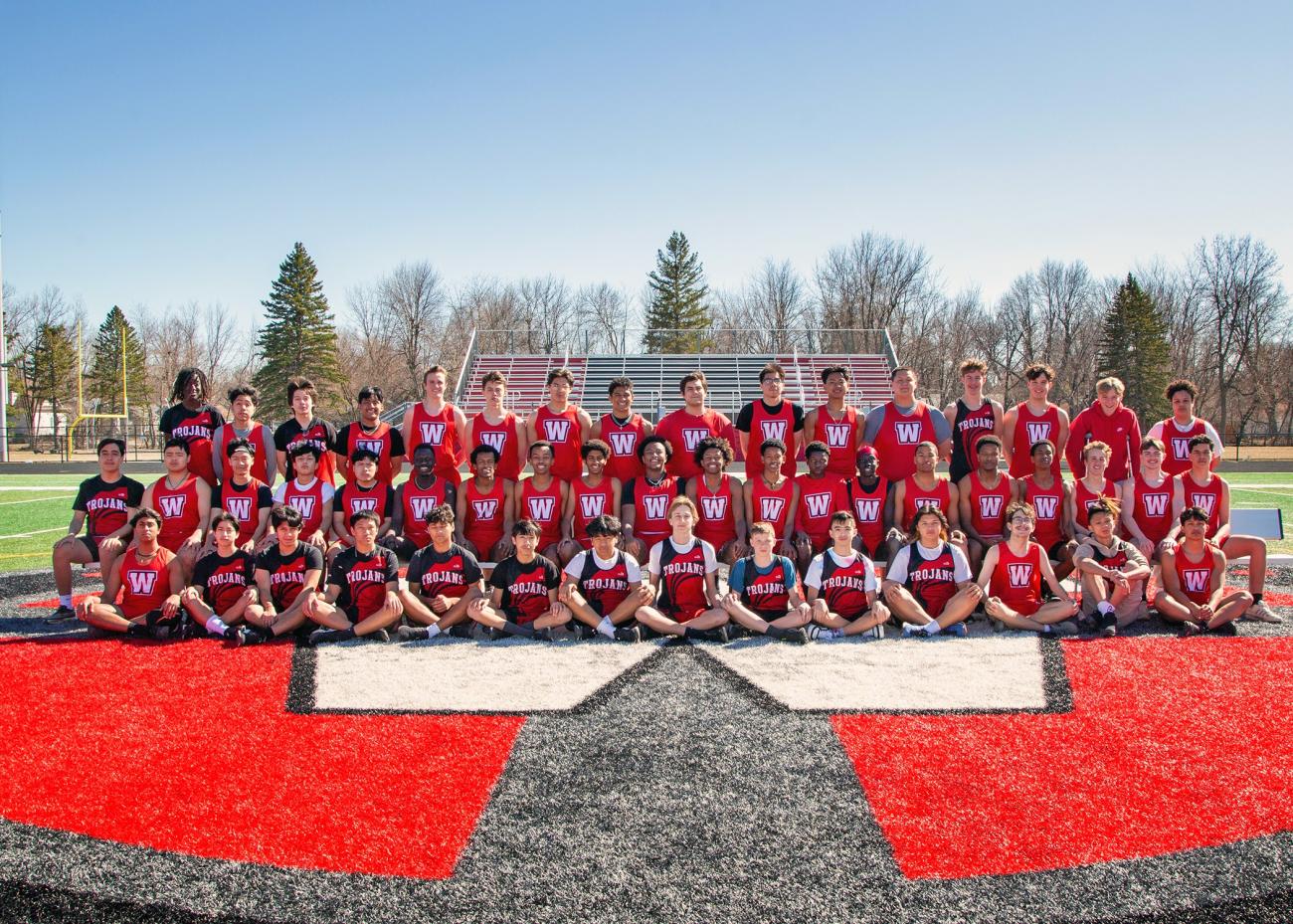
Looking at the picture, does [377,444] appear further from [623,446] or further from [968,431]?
[968,431]

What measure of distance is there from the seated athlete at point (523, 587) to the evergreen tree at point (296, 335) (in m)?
41.0

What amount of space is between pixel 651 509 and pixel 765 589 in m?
1.26

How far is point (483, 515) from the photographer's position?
7.33 m

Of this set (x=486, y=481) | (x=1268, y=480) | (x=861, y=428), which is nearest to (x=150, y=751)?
(x=486, y=481)

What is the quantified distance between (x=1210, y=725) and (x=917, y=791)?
6.15 feet

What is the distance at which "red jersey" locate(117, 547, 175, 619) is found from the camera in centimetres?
646

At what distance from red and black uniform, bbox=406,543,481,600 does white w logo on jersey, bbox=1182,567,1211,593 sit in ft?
17.6

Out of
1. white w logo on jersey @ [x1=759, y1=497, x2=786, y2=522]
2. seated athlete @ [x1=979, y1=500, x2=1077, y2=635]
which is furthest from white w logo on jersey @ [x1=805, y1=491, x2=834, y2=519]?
seated athlete @ [x1=979, y1=500, x2=1077, y2=635]

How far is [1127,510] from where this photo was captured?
7.19 meters

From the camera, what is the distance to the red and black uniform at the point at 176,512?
278 inches

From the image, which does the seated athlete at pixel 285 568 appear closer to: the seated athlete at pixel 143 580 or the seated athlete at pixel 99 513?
the seated athlete at pixel 143 580

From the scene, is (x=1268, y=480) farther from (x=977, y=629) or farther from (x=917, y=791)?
(x=917, y=791)

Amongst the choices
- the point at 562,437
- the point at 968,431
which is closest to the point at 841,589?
the point at 968,431

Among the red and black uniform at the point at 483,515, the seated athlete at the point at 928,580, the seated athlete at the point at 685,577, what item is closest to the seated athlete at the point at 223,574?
the red and black uniform at the point at 483,515
